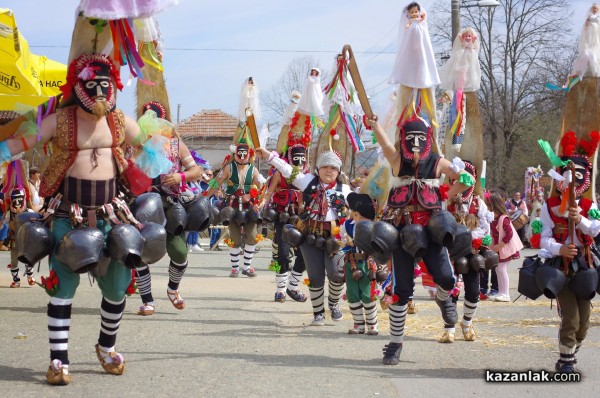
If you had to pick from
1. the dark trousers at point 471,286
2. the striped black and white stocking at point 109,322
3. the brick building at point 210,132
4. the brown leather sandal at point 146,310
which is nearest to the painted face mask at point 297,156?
the brown leather sandal at point 146,310

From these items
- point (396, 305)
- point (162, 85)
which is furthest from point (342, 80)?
point (396, 305)

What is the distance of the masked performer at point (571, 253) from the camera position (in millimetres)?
7180

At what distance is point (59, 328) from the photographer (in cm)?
658

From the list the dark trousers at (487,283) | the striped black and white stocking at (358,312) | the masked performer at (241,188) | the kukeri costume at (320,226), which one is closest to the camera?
the striped black and white stocking at (358,312)

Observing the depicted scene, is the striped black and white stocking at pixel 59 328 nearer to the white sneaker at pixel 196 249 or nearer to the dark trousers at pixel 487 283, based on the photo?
the dark trousers at pixel 487 283

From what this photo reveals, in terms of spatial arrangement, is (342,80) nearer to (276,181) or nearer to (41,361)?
(276,181)

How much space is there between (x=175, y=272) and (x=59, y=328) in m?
4.37

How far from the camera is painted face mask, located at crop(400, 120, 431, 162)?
25.7 feet

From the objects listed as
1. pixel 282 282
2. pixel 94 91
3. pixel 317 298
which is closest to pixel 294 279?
pixel 282 282

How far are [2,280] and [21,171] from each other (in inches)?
242

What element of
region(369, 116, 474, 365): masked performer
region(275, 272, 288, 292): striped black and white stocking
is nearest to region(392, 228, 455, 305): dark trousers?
region(369, 116, 474, 365): masked performer

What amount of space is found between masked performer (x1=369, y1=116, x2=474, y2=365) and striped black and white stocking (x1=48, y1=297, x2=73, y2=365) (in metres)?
2.76

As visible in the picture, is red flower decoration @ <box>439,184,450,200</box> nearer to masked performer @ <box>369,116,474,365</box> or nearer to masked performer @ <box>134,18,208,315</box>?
masked performer @ <box>369,116,474,365</box>

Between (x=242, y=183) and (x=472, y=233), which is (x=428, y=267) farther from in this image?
(x=242, y=183)
